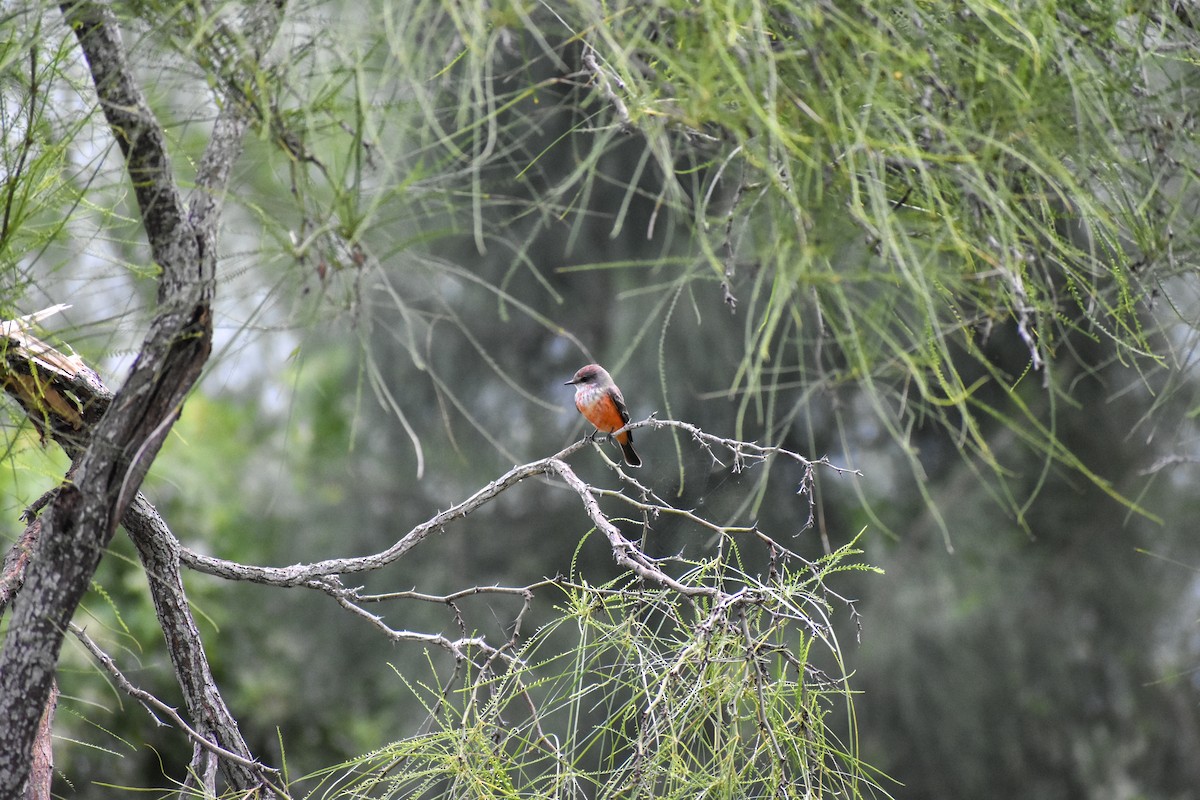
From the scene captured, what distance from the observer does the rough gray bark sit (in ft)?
4.09

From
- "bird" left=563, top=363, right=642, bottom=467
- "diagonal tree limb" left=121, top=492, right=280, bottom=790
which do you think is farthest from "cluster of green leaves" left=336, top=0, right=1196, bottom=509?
"bird" left=563, top=363, right=642, bottom=467

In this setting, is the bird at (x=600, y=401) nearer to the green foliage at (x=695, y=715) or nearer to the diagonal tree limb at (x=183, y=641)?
the diagonal tree limb at (x=183, y=641)

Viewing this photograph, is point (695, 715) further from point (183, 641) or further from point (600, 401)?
point (600, 401)

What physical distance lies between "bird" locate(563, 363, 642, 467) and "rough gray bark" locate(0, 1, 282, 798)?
224 cm

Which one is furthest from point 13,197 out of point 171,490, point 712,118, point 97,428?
point 171,490

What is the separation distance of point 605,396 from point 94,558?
2314 millimetres

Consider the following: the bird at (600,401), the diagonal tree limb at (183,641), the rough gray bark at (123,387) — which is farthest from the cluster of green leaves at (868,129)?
the bird at (600,401)

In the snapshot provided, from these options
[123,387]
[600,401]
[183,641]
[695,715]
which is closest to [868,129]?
[695,715]

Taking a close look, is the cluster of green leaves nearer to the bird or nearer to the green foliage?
the green foliage

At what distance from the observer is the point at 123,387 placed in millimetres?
1289

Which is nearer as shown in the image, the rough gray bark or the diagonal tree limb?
the rough gray bark

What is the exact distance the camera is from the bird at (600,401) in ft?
11.7

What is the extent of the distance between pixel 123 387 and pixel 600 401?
7.65 feet

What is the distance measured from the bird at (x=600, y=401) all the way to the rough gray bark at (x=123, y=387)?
2.24m
